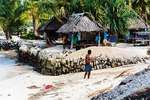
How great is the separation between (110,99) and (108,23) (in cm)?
A: 2926

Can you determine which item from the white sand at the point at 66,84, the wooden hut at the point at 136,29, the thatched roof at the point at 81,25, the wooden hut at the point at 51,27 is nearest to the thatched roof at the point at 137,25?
the wooden hut at the point at 136,29

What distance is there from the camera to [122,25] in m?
40.3

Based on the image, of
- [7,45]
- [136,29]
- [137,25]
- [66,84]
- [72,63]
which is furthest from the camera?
[7,45]

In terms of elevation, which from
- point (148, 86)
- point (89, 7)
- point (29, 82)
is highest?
point (89, 7)

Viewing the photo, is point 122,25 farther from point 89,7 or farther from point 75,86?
point 75,86

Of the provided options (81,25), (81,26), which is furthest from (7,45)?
(81,26)

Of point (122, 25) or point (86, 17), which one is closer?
point (86, 17)

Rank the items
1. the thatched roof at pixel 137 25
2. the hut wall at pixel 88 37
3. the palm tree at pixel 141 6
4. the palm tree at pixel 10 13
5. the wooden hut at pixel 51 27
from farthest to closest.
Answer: the palm tree at pixel 10 13 < the palm tree at pixel 141 6 < the thatched roof at pixel 137 25 < the wooden hut at pixel 51 27 < the hut wall at pixel 88 37

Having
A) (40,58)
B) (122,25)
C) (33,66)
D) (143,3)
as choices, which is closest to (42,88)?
(40,58)

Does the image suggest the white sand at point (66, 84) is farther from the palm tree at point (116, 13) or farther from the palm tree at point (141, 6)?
the palm tree at point (141, 6)

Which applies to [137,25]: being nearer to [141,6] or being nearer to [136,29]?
[136,29]

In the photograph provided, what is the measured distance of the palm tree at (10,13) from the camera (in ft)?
161

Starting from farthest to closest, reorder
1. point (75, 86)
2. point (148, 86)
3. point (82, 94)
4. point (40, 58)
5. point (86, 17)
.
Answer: point (86, 17) → point (40, 58) → point (75, 86) → point (82, 94) → point (148, 86)

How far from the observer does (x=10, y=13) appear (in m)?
49.2
